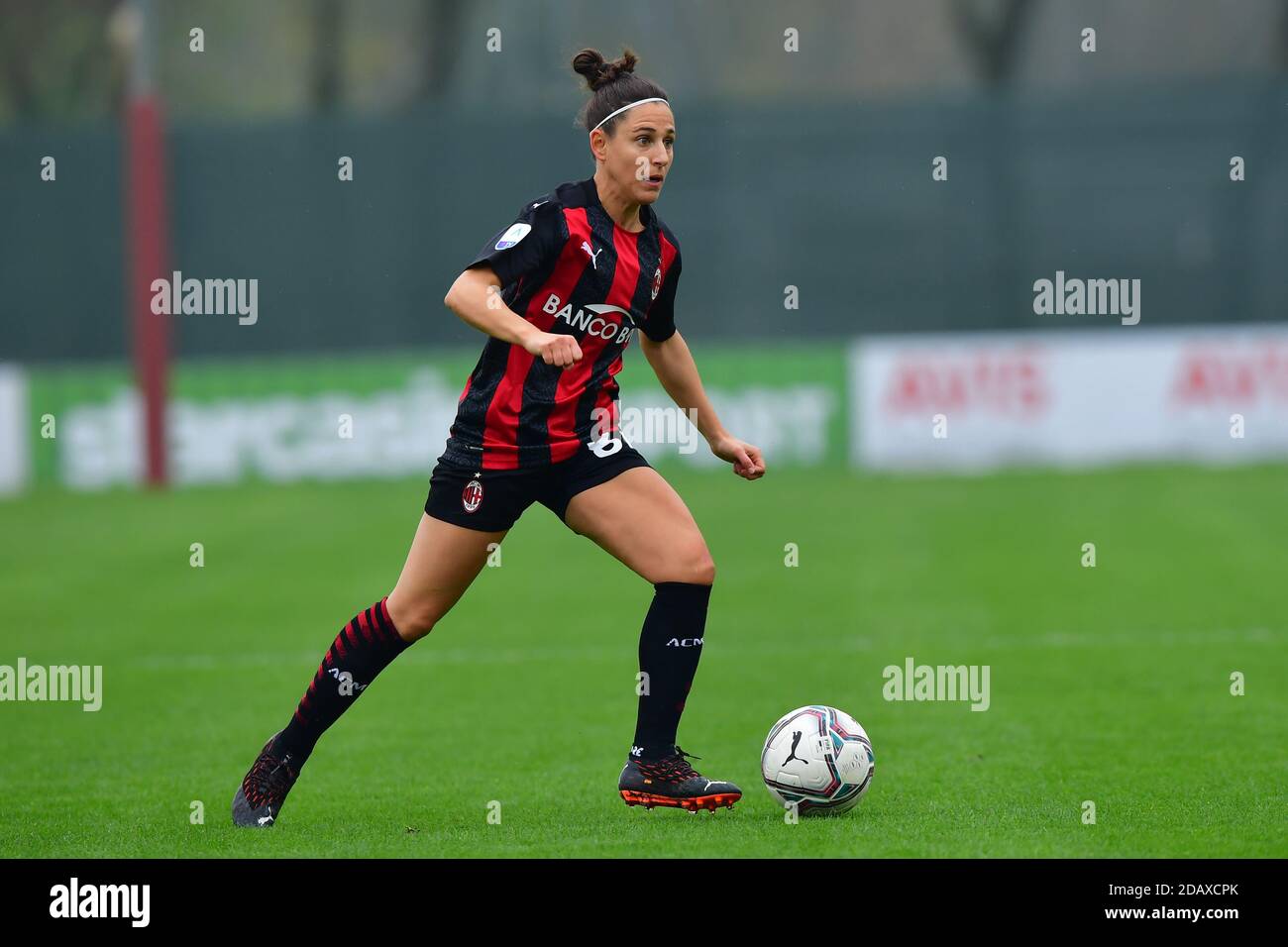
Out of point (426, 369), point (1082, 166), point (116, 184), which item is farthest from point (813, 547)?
point (116, 184)

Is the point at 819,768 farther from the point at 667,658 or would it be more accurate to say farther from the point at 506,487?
the point at 506,487

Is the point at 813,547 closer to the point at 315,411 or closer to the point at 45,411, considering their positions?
the point at 315,411

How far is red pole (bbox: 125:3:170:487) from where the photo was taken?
20141mm

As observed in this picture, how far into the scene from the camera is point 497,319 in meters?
5.14

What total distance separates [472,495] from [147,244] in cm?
1649

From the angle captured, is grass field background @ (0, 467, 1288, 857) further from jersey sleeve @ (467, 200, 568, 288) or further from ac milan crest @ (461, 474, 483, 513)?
jersey sleeve @ (467, 200, 568, 288)

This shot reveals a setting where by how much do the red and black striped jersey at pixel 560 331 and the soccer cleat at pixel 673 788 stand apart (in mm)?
978

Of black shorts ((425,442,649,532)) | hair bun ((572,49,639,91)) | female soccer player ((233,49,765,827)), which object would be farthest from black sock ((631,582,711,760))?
hair bun ((572,49,639,91))

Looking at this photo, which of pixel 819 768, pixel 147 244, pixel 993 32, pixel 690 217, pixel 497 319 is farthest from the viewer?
pixel 993 32

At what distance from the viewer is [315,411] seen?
2030cm

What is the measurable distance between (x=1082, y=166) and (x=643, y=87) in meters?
17.1

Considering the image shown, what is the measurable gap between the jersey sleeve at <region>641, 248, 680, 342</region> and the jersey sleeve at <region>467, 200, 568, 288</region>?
0.49 meters

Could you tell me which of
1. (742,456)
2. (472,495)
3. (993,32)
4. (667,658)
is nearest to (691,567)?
(667,658)

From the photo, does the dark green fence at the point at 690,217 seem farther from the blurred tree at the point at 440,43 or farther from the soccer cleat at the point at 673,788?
the soccer cleat at the point at 673,788
